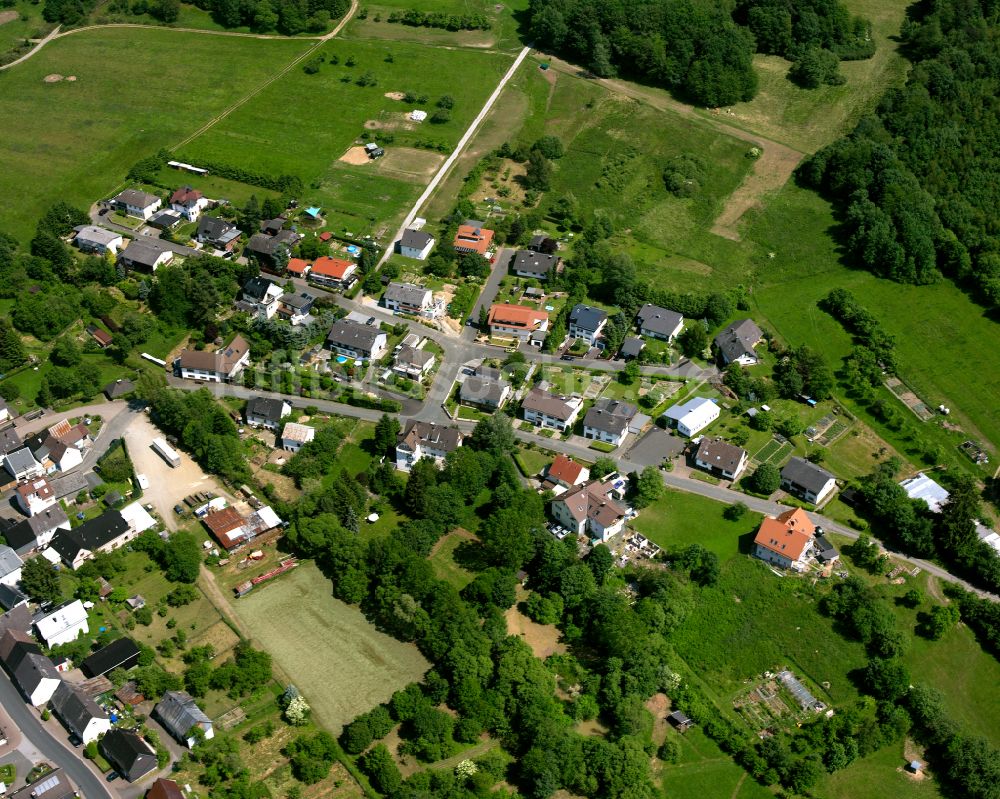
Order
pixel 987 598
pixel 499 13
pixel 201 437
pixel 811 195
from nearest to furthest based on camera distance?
pixel 987 598 < pixel 201 437 < pixel 811 195 < pixel 499 13

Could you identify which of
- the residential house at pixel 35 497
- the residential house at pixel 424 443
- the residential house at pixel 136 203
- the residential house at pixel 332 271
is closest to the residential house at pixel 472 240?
the residential house at pixel 332 271

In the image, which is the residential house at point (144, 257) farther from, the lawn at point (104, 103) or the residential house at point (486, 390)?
the residential house at point (486, 390)

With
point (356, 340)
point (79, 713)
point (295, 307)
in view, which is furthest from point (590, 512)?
point (295, 307)

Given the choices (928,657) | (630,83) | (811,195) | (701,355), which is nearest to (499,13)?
(630,83)

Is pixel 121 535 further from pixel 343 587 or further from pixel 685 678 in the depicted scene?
pixel 685 678

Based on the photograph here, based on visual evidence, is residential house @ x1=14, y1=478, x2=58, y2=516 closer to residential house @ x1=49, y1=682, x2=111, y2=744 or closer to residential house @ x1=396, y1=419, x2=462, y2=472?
residential house @ x1=49, y1=682, x2=111, y2=744

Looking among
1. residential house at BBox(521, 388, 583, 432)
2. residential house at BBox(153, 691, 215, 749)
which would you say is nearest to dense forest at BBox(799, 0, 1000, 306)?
residential house at BBox(521, 388, 583, 432)

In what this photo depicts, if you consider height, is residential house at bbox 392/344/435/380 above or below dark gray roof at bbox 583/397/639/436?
below
